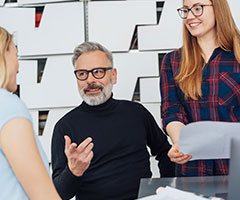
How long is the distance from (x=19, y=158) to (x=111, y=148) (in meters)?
0.91

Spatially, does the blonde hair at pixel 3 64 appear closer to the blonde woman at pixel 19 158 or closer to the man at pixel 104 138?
the blonde woman at pixel 19 158

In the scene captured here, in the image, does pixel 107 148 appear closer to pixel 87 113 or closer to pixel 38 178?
pixel 87 113

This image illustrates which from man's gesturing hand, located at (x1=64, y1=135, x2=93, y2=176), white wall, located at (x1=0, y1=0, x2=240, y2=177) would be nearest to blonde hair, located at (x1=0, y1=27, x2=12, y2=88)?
man's gesturing hand, located at (x1=64, y1=135, x2=93, y2=176)

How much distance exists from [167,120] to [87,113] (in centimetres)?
53

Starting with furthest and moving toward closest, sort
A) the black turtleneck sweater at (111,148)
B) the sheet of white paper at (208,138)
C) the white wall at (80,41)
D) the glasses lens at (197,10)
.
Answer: the white wall at (80,41) < the black turtleneck sweater at (111,148) < the glasses lens at (197,10) < the sheet of white paper at (208,138)

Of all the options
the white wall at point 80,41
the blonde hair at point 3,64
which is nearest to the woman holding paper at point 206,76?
the blonde hair at point 3,64

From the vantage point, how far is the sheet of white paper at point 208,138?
981mm

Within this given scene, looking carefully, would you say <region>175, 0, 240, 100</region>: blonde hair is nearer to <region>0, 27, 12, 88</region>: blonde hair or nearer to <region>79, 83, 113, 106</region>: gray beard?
<region>79, 83, 113, 106</region>: gray beard

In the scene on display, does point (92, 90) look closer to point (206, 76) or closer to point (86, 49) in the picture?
point (86, 49)

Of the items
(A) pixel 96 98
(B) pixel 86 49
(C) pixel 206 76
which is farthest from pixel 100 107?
(C) pixel 206 76

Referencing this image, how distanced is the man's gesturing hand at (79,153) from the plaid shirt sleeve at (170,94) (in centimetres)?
30

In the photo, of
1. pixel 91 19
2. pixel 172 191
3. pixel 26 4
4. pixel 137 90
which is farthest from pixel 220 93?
pixel 26 4

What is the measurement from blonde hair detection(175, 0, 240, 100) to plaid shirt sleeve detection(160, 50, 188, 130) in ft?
0.14

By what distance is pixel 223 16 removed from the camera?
1504 millimetres
